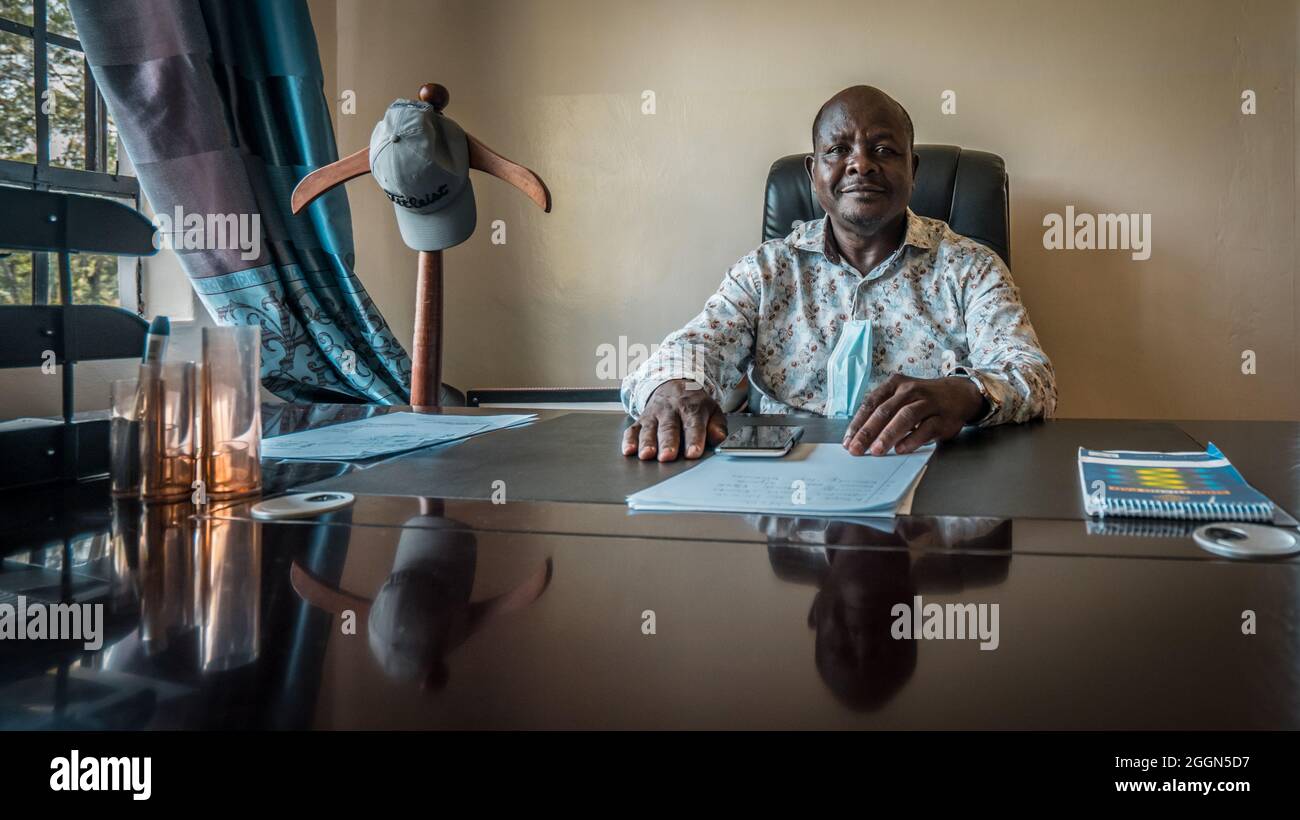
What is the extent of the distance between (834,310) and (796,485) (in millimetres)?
1101

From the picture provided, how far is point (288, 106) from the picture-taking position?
2102 mm

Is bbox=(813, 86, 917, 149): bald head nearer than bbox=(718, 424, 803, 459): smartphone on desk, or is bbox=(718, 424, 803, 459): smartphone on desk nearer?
bbox=(718, 424, 803, 459): smartphone on desk

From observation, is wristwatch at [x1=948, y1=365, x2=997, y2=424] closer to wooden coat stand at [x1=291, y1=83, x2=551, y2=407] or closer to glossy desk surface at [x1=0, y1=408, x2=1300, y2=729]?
glossy desk surface at [x1=0, y1=408, x2=1300, y2=729]

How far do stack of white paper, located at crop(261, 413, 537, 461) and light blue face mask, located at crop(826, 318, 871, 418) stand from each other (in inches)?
21.6

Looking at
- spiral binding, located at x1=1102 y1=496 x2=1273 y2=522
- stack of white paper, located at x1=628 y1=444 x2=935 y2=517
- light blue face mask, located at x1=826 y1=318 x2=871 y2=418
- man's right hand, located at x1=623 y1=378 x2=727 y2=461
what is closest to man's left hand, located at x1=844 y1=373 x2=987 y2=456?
stack of white paper, located at x1=628 y1=444 x2=935 y2=517

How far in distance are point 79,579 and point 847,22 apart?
222 centimetres

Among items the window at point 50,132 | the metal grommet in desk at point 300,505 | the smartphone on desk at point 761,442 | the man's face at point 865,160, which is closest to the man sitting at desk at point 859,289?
the man's face at point 865,160

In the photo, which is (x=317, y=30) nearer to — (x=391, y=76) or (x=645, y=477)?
(x=391, y=76)

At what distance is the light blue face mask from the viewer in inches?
59.4

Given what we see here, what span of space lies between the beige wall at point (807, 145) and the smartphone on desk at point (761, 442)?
1463 millimetres

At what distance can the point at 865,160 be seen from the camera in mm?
1683

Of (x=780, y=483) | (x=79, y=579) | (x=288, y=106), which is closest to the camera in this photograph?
(x=79, y=579)
